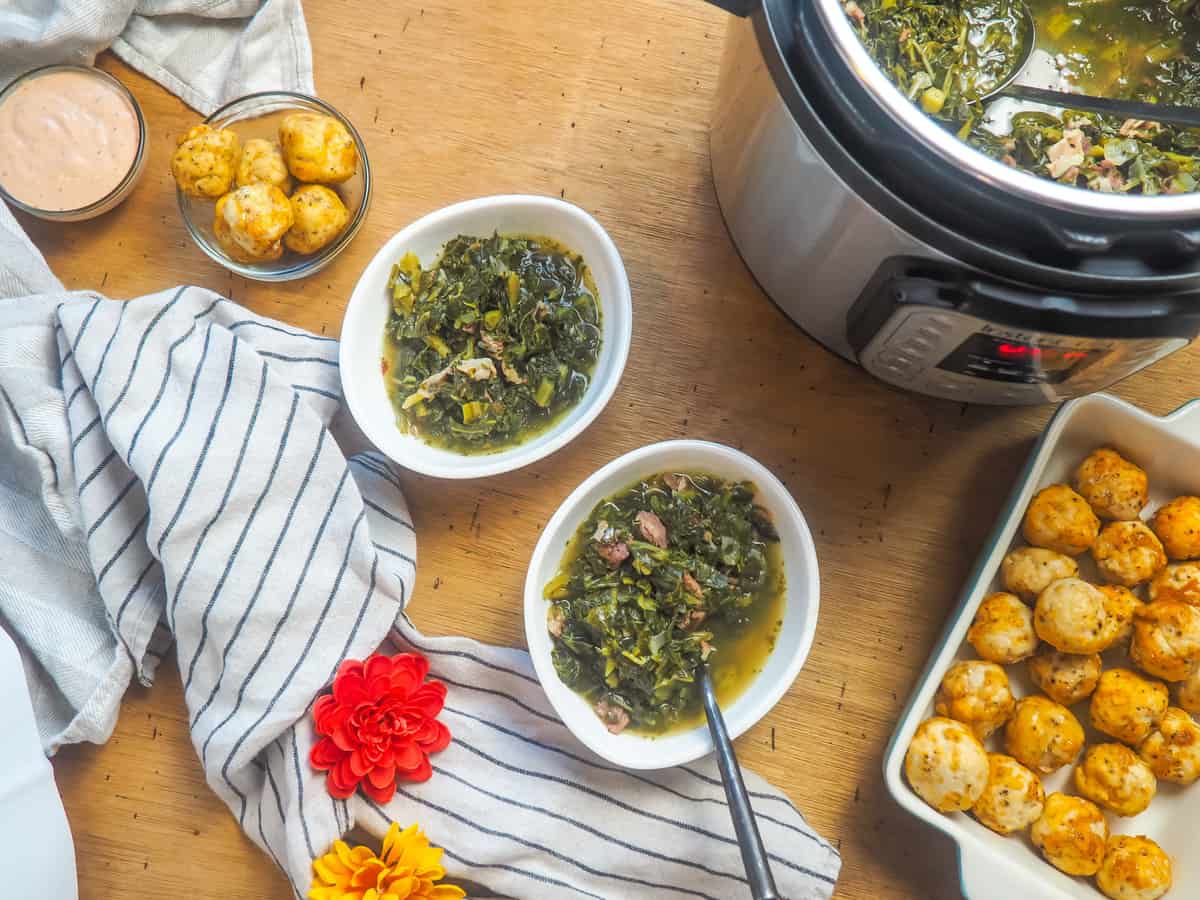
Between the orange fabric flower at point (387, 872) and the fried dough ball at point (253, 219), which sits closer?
the orange fabric flower at point (387, 872)

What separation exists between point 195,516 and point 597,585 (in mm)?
508

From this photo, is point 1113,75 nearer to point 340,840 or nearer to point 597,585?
point 597,585

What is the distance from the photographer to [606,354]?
1262 mm

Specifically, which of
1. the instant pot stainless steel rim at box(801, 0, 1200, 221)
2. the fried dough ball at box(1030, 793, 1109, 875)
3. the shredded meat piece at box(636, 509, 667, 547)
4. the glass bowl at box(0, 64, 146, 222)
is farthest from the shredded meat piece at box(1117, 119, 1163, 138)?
the glass bowl at box(0, 64, 146, 222)

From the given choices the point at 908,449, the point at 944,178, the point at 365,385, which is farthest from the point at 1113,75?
the point at 365,385

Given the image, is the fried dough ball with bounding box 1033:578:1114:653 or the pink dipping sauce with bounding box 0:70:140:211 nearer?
the fried dough ball with bounding box 1033:578:1114:653

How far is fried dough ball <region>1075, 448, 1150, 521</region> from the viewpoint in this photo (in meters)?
1.25

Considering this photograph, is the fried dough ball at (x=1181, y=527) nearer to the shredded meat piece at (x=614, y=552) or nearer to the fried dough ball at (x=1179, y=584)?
the fried dough ball at (x=1179, y=584)

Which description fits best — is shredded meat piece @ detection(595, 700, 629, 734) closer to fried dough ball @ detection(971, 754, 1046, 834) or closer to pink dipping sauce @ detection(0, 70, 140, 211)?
fried dough ball @ detection(971, 754, 1046, 834)

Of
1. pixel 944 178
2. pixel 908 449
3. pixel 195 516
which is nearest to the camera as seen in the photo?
pixel 944 178

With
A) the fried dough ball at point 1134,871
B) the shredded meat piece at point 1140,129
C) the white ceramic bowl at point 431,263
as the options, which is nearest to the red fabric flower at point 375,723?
the white ceramic bowl at point 431,263

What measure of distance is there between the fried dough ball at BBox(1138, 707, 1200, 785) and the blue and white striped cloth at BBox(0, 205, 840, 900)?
1.43ft

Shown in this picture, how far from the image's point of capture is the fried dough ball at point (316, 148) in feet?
4.17

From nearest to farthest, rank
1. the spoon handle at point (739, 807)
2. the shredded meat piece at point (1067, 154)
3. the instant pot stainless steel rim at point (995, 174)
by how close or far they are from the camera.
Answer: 1. the instant pot stainless steel rim at point (995, 174)
2. the shredded meat piece at point (1067, 154)
3. the spoon handle at point (739, 807)
